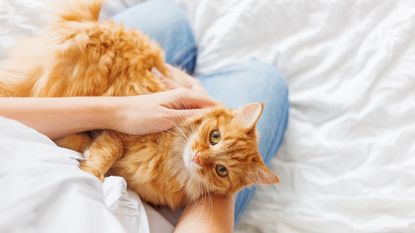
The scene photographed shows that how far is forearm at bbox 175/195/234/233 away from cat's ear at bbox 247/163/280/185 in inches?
3.4

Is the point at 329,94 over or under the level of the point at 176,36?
under

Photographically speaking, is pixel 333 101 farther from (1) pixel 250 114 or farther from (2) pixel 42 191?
(2) pixel 42 191

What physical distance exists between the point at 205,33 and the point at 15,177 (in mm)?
1233

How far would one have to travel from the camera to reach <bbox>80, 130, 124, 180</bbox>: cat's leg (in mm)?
1037

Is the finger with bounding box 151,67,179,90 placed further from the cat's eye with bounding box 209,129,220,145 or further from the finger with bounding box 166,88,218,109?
the cat's eye with bounding box 209,129,220,145

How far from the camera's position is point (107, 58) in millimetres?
1189

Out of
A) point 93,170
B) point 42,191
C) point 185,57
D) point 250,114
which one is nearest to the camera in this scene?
point 42,191

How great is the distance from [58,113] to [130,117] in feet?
0.62

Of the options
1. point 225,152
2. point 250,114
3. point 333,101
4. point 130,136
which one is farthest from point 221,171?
point 333,101

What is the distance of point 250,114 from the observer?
1.13 meters

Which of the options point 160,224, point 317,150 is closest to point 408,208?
point 317,150

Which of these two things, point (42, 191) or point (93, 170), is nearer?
point (42, 191)

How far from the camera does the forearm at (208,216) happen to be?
107cm

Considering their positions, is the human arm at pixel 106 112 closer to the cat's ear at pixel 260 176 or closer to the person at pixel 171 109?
the person at pixel 171 109
